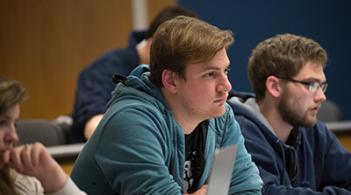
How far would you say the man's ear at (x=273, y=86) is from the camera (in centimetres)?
259

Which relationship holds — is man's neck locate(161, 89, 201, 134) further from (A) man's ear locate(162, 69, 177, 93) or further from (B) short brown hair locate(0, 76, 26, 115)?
(B) short brown hair locate(0, 76, 26, 115)

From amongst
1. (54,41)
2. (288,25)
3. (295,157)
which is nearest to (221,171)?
(295,157)

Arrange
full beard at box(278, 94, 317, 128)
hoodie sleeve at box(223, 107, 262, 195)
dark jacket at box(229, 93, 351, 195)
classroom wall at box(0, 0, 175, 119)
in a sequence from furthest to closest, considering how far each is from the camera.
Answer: classroom wall at box(0, 0, 175, 119), full beard at box(278, 94, 317, 128), dark jacket at box(229, 93, 351, 195), hoodie sleeve at box(223, 107, 262, 195)

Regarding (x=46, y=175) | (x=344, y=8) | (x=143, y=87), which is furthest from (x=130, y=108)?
(x=344, y=8)

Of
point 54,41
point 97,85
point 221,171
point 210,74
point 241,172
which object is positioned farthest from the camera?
point 54,41

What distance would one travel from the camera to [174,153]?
77.9 inches

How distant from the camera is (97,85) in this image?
3842 mm

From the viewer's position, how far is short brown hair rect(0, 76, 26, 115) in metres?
1.60

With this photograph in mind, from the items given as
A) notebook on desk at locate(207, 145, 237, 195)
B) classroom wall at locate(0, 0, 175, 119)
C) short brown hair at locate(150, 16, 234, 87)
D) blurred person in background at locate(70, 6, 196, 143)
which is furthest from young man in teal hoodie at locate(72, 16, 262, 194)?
classroom wall at locate(0, 0, 175, 119)

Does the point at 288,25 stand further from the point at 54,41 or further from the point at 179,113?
the point at 179,113

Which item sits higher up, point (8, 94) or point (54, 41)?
point (8, 94)

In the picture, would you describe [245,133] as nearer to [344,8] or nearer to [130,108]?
[130,108]

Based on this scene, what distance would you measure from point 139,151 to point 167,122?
0.55 ft

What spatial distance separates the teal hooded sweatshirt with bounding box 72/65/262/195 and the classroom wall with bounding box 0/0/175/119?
3.88m
